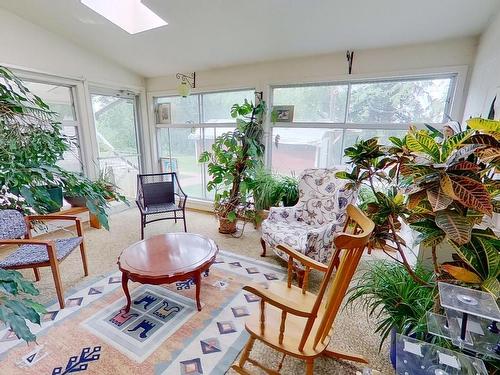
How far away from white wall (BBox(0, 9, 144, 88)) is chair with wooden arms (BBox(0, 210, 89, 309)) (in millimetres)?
1897

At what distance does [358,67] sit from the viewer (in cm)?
286

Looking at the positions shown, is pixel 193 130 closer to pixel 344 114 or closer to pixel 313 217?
pixel 344 114

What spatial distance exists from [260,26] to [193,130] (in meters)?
2.11

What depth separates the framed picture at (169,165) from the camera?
4734 millimetres

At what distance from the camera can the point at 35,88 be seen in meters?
3.22

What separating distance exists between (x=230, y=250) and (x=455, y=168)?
2400mm

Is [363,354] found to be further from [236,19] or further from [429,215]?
[236,19]

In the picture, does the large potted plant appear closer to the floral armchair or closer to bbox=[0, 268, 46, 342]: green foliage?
the floral armchair

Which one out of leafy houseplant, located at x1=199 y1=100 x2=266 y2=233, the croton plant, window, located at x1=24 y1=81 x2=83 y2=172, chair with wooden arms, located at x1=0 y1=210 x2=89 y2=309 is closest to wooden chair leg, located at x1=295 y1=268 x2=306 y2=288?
the croton plant

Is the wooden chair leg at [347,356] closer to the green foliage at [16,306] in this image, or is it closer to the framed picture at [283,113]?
the green foliage at [16,306]

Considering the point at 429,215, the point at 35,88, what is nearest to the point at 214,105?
the point at 35,88

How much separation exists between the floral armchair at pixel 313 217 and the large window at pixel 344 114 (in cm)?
66

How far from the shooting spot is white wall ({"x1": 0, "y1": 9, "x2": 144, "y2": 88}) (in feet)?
9.18

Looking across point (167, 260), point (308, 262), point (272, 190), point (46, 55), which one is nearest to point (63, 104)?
point (46, 55)
